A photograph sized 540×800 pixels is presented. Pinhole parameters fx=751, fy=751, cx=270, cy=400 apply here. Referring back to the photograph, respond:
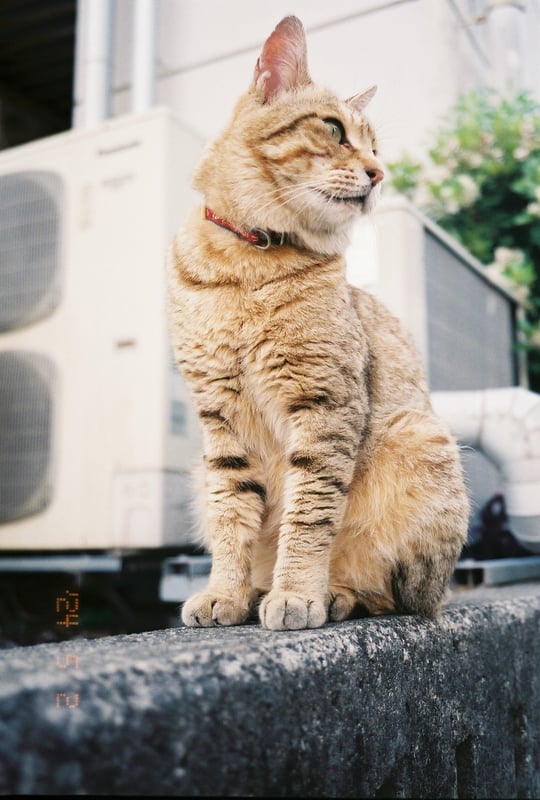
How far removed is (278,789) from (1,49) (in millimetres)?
2453

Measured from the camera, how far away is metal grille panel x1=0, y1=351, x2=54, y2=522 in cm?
212

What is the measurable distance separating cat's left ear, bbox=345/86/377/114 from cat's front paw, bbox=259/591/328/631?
30.8 inches

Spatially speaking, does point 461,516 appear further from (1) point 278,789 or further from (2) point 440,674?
(1) point 278,789

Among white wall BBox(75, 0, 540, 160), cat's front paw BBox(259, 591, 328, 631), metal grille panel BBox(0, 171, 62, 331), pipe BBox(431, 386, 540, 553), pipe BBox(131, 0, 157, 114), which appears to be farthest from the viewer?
metal grille panel BBox(0, 171, 62, 331)

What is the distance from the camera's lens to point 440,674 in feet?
3.32

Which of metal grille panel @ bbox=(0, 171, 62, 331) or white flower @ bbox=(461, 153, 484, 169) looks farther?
white flower @ bbox=(461, 153, 484, 169)

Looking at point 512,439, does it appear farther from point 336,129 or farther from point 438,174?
point 438,174

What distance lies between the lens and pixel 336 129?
1.17 m

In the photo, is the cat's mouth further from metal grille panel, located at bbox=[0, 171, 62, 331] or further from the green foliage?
the green foliage

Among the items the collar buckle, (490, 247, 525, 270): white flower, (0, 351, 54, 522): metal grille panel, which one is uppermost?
(490, 247, 525, 270): white flower

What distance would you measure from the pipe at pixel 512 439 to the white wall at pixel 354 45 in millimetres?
771

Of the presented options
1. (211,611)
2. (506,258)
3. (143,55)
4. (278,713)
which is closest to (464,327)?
(506,258)

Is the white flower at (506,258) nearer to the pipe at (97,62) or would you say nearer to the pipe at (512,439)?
the pipe at (512,439)

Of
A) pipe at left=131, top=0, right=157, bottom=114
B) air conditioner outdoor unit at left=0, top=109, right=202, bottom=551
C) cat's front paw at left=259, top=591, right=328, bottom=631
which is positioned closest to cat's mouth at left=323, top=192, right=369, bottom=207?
cat's front paw at left=259, top=591, right=328, bottom=631
